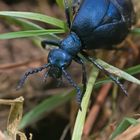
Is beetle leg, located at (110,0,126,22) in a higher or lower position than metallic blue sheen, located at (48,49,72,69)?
higher

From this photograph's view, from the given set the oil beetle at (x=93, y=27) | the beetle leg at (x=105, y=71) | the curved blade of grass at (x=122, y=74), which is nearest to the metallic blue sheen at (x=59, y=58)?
the oil beetle at (x=93, y=27)

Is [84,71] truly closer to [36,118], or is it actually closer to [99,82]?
[99,82]

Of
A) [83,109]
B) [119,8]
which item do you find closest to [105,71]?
[83,109]

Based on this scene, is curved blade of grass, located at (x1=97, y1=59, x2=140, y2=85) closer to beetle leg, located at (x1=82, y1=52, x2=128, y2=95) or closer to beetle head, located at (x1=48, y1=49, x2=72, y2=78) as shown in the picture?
beetle leg, located at (x1=82, y1=52, x2=128, y2=95)

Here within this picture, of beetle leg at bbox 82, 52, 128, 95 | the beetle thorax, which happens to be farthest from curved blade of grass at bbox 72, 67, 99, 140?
the beetle thorax

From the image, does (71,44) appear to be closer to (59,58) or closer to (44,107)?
(59,58)

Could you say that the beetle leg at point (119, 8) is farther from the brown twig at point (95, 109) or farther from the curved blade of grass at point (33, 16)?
the brown twig at point (95, 109)

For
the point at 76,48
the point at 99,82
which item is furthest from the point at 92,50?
the point at 99,82
